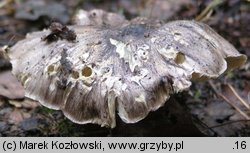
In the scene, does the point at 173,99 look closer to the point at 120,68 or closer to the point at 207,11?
the point at 120,68

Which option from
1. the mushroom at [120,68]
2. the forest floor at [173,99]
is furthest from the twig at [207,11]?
the mushroom at [120,68]

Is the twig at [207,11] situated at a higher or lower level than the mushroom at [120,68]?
higher

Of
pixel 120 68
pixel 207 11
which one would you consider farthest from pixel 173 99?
pixel 207 11

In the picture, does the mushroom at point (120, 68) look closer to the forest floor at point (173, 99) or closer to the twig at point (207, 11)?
the forest floor at point (173, 99)

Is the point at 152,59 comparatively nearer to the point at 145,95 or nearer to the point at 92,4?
the point at 145,95

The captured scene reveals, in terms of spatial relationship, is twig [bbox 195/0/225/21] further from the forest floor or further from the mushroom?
the mushroom

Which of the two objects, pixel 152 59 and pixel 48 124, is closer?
pixel 152 59

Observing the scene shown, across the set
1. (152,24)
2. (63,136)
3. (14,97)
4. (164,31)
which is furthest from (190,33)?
(14,97)
